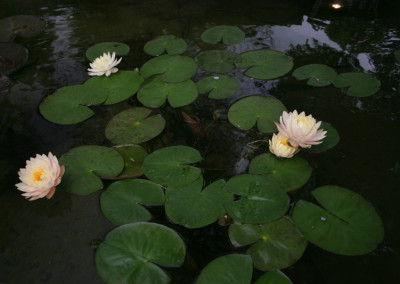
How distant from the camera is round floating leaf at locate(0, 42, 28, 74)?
2.62m

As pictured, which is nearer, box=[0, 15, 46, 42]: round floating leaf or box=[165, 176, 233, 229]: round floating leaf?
box=[165, 176, 233, 229]: round floating leaf

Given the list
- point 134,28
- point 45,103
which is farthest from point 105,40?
point 45,103

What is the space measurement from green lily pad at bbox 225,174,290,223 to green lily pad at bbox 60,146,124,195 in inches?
27.8

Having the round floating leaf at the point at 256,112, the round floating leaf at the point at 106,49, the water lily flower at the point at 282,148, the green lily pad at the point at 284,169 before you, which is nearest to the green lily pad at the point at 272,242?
the green lily pad at the point at 284,169

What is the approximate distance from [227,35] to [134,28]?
1.04 meters

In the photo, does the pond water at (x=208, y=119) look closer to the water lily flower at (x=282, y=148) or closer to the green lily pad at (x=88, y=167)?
the green lily pad at (x=88, y=167)

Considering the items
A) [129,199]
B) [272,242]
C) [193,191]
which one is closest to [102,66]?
[129,199]

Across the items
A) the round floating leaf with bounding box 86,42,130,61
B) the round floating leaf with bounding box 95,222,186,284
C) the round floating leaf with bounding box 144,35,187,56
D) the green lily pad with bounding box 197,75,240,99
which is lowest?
the round floating leaf with bounding box 95,222,186,284

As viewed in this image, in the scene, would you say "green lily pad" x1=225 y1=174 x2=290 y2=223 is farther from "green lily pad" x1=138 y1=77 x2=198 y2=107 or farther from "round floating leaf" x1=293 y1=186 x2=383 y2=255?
"green lily pad" x1=138 y1=77 x2=198 y2=107

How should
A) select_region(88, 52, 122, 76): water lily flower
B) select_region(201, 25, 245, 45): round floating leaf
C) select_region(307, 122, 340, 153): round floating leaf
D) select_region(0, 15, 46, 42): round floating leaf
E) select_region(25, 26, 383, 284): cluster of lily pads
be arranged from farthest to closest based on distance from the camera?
select_region(0, 15, 46, 42): round floating leaf < select_region(201, 25, 245, 45): round floating leaf < select_region(88, 52, 122, 76): water lily flower < select_region(307, 122, 340, 153): round floating leaf < select_region(25, 26, 383, 284): cluster of lily pads

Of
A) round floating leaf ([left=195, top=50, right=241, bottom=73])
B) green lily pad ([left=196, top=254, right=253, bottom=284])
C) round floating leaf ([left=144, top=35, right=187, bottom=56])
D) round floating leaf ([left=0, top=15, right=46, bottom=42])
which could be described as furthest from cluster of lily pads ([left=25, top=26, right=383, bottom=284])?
round floating leaf ([left=0, top=15, right=46, bottom=42])

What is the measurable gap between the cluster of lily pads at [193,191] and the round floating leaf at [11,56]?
0.74 m

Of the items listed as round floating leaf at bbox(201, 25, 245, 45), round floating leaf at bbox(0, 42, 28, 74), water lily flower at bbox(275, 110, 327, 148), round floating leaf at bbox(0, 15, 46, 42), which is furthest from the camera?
round floating leaf at bbox(0, 15, 46, 42)

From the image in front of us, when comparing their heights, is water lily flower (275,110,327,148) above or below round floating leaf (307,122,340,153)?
above
